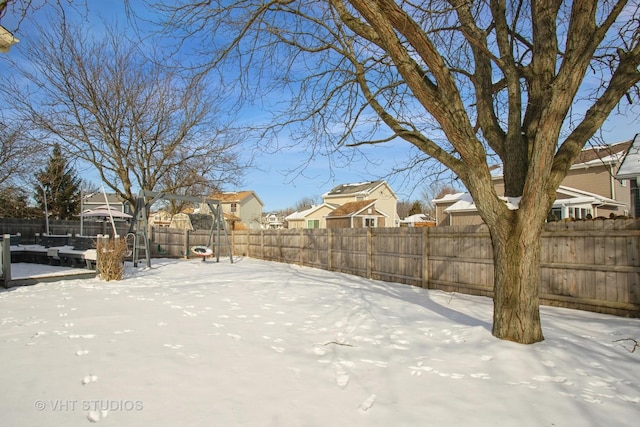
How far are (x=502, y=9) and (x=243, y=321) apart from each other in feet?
19.5

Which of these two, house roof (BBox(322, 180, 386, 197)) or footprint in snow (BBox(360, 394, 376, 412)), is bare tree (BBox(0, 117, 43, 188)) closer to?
footprint in snow (BBox(360, 394, 376, 412))

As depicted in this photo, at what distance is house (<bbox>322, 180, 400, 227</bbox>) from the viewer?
3381 cm

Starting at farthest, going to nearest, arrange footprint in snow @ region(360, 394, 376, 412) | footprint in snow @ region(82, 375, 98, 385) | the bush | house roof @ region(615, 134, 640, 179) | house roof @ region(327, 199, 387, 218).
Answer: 1. house roof @ region(327, 199, 387, 218)
2. the bush
3. house roof @ region(615, 134, 640, 179)
4. footprint in snow @ region(82, 375, 98, 385)
5. footprint in snow @ region(360, 394, 376, 412)

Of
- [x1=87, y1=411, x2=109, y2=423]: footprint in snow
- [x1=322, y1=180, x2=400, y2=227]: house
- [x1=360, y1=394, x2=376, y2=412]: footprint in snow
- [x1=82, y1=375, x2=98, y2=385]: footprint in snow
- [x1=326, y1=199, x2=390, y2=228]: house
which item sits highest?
[x1=322, y1=180, x2=400, y2=227]: house

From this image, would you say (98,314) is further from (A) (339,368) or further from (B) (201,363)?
(A) (339,368)

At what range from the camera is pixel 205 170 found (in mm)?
18609

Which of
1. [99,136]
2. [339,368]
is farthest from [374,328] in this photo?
[99,136]

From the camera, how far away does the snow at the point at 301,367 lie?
2.72 meters

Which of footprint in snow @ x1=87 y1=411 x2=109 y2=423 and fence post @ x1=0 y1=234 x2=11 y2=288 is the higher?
Answer: fence post @ x1=0 y1=234 x2=11 y2=288

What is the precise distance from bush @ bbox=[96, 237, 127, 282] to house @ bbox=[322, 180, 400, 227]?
22.9 meters

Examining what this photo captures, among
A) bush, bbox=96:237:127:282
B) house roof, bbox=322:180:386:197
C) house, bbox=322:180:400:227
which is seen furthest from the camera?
house roof, bbox=322:180:386:197

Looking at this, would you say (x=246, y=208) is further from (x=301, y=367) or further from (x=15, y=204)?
(x=301, y=367)

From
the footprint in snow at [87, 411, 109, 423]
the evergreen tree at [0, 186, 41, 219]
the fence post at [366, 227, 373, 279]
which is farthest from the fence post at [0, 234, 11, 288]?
the evergreen tree at [0, 186, 41, 219]

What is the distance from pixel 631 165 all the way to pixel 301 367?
8721 millimetres
